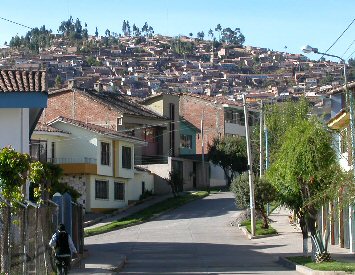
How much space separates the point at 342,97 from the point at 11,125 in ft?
52.4

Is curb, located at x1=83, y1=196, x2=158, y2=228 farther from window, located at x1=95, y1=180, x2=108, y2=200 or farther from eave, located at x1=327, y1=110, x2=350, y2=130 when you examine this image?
eave, located at x1=327, y1=110, x2=350, y2=130

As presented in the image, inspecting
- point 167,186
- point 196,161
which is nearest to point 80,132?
point 167,186

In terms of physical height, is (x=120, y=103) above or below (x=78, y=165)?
above

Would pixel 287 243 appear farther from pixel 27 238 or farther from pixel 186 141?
pixel 186 141

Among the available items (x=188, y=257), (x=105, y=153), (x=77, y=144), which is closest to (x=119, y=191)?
(x=105, y=153)

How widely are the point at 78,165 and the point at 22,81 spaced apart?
107 ft

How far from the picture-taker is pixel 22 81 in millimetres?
28516

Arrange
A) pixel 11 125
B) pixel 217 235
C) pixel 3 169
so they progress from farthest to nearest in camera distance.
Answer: pixel 217 235
pixel 11 125
pixel 3 169

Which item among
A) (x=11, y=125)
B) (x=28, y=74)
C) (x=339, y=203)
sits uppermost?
(x=28, y=74)

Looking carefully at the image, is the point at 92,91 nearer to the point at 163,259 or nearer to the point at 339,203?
the point at 163,259

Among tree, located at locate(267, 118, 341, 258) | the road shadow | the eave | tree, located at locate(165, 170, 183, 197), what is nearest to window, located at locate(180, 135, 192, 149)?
tree, located at locate(165, 170, 183, 197)

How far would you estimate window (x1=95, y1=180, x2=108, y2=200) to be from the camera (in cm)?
6206

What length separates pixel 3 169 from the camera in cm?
2031

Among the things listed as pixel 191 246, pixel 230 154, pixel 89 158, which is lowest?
pixel 191 246
